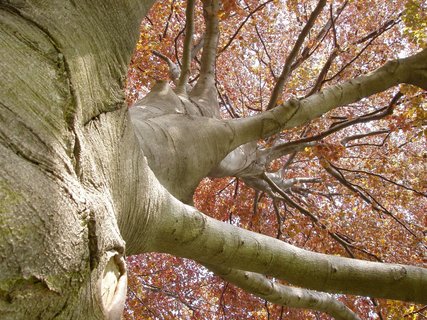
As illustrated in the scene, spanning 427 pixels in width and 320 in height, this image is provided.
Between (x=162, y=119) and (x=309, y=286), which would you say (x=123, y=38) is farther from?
(x=309, y=286)

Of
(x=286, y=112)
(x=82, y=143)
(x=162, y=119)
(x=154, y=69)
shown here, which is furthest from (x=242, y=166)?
(x=154, y=69)

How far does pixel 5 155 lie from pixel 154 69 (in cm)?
628

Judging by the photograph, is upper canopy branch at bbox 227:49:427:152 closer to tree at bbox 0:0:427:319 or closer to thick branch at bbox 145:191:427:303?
tree at bbox 0:0:427:319

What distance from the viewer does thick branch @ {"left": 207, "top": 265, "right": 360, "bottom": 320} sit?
320 centimetres

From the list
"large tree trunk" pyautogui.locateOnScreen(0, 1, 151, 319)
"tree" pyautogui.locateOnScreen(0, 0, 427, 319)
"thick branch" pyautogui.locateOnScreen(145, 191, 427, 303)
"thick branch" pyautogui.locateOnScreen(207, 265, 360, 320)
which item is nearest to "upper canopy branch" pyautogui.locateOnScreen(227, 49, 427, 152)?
"tree" pyautogui.locateOnScreen(0, 0, 427, 319)

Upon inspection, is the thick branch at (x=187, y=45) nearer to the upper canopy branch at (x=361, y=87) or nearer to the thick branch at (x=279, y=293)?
the upper canopy branch at (x=361, y=87)

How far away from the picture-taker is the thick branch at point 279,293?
320 centimetres

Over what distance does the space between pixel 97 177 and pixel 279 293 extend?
9.25 ft

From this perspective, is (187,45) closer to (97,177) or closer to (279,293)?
(279,293)

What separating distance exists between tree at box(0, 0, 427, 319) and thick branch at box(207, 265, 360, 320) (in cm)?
99

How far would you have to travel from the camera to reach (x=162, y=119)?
235cm

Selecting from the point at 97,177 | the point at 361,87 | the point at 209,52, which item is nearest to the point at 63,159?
the point at 97,177

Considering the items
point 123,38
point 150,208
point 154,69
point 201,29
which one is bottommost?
point 150,208

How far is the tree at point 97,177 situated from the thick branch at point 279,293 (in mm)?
992
